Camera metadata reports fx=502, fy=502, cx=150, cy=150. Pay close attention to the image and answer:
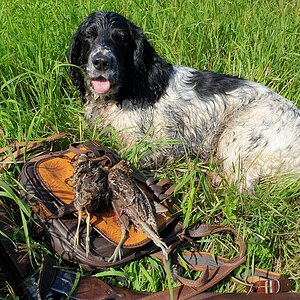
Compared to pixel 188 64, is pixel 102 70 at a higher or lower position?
higher

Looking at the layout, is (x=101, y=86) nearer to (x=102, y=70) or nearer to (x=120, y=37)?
(x=102, y=70)

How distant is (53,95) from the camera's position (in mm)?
3914

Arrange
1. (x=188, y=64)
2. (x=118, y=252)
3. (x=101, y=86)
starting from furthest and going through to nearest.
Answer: (x=188, y=64) < (x=101, y=86) < (x=118, y=252)

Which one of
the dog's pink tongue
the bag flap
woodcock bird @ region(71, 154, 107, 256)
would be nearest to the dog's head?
the dog's pink tongue

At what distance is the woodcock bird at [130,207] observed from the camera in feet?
9.31

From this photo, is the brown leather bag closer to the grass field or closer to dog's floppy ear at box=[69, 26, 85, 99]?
the grass field

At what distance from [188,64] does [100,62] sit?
4.36ft

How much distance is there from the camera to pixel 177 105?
4.11m

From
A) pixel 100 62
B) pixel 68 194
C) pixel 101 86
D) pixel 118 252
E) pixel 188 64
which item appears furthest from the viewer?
pixel 188 64

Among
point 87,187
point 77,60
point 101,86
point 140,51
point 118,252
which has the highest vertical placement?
point 140,51

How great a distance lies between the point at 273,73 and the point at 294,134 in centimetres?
97

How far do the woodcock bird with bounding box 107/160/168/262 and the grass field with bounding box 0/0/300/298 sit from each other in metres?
0.16

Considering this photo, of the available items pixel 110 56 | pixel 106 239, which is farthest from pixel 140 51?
pixel 106 239

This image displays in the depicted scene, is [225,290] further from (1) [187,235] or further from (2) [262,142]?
(2) [262,142]
